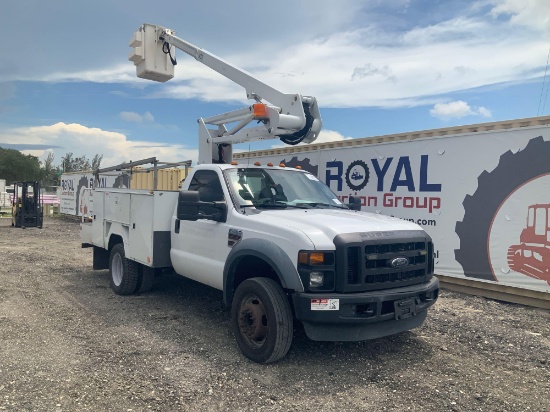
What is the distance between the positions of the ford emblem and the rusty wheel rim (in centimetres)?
133

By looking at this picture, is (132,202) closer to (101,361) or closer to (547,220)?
(101,361)

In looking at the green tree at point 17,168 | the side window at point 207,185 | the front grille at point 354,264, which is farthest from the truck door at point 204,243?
the green tree at point 17,168

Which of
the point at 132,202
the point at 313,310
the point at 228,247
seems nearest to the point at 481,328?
the point at 313,310

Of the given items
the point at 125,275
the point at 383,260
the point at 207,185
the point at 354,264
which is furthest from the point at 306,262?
the point at 125,275

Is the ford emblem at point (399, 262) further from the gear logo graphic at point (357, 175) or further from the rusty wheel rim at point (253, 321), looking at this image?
the gear logo graphic at point (357, 175)

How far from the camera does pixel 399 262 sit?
4.57 m

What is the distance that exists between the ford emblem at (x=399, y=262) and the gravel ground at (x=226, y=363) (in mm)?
1020

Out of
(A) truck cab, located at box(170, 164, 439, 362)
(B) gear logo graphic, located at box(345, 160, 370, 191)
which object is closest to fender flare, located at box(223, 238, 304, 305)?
(A) truck cab, located at box(170, 164, 439, 362)

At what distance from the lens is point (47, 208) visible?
2730cm

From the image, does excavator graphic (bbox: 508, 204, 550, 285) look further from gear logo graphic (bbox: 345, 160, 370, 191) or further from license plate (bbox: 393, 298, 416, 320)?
license plate (bbox: 393, 298, 416, 320)

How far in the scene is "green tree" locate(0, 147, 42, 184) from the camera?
2393 inches

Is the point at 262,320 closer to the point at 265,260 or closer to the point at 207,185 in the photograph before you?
the point at 265,260

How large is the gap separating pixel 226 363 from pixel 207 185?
7.51 ft

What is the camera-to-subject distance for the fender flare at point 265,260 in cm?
433
